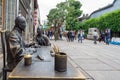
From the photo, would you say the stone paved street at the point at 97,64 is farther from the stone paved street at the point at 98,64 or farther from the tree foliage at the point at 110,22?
the tree foliage at the point at 110,22

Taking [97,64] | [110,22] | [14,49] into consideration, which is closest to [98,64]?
[97,64]

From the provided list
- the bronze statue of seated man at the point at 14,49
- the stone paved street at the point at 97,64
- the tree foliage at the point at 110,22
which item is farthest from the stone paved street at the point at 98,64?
the tree foliage at the point at 110,22

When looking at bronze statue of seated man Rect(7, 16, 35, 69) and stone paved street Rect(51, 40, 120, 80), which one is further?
stone paved street Rect(51, 40, 120, 80)

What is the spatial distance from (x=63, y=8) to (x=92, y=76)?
41.0 meters

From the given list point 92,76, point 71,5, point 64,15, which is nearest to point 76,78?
point 92,76

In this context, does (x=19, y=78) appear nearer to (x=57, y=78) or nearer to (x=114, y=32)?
(x=57, y=78)

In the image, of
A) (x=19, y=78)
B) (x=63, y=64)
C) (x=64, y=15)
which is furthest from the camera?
(x=64, y=15)

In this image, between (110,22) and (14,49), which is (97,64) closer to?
(14,49)

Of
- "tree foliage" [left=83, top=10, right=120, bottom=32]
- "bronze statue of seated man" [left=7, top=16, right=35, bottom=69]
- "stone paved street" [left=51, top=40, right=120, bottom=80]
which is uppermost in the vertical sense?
"tree foliage" [left=83, top=10, right=120, bottom=32]

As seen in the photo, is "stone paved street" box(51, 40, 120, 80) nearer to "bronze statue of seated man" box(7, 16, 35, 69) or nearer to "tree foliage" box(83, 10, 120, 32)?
"bronze statue of seated man" box(7, 16, 35, 69)

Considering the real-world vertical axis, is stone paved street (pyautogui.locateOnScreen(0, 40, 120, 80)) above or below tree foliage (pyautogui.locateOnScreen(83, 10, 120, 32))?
below

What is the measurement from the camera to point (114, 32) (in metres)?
44.6

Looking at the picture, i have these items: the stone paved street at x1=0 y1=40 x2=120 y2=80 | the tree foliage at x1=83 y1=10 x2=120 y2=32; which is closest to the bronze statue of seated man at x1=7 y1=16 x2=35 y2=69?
the stone paved street at x1=0 y1=40 x2=120 y2=80

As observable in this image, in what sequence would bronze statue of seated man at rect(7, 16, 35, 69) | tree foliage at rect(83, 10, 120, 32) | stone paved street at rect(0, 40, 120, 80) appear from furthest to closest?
1. tree foliage at rect(83, 10, 120, 32)
2. stone paved street at rect(0, 40, 120, 80)
3. bronze statue of seated man at rect(7, 16, 35, 69)
